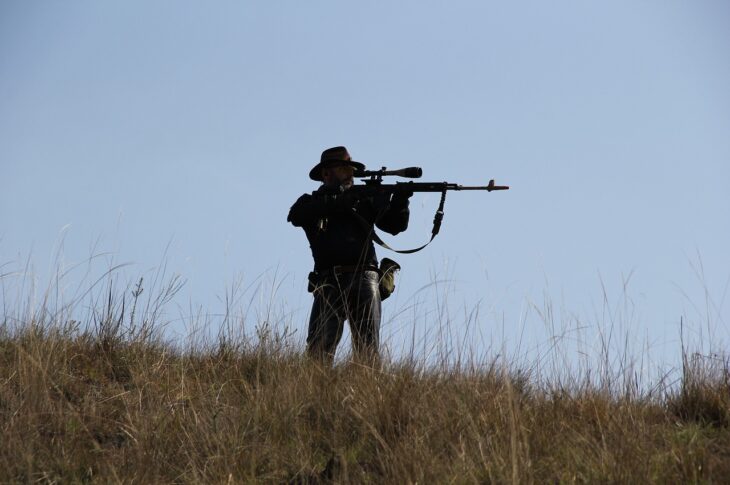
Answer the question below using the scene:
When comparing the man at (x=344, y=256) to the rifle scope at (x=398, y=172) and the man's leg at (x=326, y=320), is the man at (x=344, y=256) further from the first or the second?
the rifle scope at (x=398, y=172)

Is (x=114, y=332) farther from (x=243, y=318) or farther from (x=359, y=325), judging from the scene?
(x=359, y=325)

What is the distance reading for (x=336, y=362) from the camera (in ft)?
19.2

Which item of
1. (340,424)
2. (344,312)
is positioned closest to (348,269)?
(344,312)

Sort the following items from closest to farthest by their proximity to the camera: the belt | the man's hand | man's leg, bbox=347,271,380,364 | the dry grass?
the dry grass → man's leg, bbox=347,271,380,364 → the belt → the man's hand

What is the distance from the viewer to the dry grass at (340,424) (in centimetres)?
397

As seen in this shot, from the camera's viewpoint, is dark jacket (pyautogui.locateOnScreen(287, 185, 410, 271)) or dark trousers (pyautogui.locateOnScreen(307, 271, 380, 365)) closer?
dark trousers (pyautogui.locateOnScreen(307, 271, 380, 365))

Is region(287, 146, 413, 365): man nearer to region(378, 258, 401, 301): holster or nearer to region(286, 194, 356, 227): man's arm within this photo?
region(286, 194, 356, 227): man's arm

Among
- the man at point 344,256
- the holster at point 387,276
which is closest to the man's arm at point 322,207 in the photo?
the man at point 344,256

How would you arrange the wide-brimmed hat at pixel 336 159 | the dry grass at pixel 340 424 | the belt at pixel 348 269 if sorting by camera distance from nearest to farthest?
the dry grass at pixel 340 424 < the belt at pixel 348 269 < the wide-brimmed hat at pixel 336 159

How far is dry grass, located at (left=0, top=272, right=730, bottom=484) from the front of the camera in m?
3.97

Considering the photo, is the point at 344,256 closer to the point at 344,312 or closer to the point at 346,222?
the point at 346,222

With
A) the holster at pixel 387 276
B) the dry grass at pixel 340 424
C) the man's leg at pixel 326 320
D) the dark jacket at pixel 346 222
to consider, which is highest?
the dark jacket at pixel 346 222

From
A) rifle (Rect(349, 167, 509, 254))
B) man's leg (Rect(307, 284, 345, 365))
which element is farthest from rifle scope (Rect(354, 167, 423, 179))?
man's leg (Rect(307, 284, 345, 365))

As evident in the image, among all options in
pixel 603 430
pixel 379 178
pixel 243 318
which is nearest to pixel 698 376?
pixel 603 430
